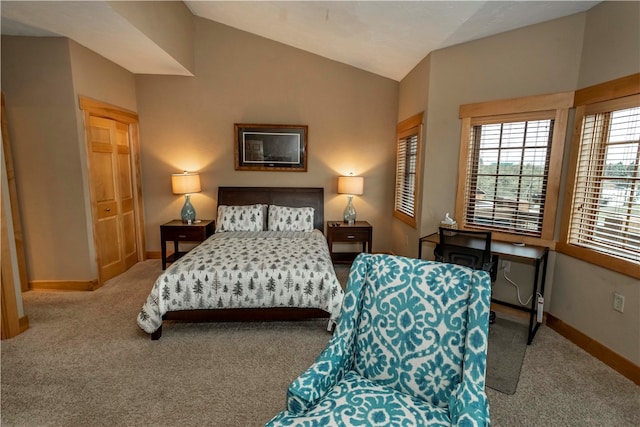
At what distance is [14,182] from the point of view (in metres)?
3.47

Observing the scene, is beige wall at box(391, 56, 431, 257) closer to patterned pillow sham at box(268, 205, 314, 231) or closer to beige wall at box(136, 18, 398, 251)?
beige wall at box(136, 18, 398, 251)

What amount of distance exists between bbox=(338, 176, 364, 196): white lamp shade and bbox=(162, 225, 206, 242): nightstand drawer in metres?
2.08

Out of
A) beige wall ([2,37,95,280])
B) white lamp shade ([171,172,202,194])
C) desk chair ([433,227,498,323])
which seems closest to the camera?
desk chair ([433,227,498,323])

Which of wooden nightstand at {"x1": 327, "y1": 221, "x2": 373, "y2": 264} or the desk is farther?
wooden nightstand at {"x1": 327, "y1": 221, "x2": 373, "y2": 264}

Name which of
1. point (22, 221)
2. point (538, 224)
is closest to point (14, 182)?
point (22, 221)

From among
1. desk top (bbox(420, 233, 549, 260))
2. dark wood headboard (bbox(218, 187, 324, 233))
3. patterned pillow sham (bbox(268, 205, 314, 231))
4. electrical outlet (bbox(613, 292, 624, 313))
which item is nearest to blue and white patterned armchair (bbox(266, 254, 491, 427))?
desk top (bbox(420, 233, 549, 260))

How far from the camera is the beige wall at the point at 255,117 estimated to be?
180 inches

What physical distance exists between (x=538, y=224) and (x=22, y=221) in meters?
5.44

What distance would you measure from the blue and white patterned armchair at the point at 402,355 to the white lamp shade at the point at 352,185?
3.00 metres

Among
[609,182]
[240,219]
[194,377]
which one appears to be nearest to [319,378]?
[194,377]

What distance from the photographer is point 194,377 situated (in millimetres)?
2258

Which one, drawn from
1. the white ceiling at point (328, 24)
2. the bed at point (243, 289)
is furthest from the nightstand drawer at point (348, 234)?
the white ceiling at point (328, 24)

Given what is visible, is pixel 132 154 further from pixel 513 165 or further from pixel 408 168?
pixel 513 165

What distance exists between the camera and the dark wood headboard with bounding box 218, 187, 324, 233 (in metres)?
4.75
